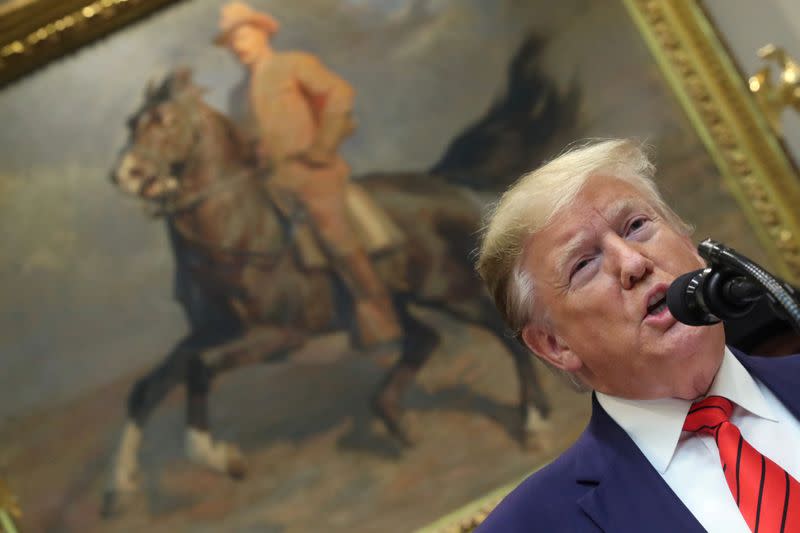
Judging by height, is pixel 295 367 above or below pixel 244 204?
below

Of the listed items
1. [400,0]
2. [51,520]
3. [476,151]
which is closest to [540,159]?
[476,151]

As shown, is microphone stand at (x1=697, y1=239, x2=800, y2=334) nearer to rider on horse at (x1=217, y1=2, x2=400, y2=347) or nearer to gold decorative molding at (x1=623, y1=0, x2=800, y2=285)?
rider on horse at (x1=217, y1=2, x2=400, y2=347)

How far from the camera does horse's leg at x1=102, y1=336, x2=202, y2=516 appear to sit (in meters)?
4.77

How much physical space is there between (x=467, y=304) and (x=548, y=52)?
1.71 m

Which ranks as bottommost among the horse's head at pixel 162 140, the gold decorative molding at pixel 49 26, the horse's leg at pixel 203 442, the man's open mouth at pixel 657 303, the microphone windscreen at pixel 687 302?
the horse's leg at pixel 203 442

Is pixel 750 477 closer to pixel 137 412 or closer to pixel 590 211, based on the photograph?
pixel 590 211

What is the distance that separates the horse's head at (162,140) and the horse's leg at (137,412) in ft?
2.79

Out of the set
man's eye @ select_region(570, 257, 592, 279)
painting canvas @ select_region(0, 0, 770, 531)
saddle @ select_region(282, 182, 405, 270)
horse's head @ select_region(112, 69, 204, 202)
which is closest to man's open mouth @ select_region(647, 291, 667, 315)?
man's eye @ select_region(570, 257, 592, 279)

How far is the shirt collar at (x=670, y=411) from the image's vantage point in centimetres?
205

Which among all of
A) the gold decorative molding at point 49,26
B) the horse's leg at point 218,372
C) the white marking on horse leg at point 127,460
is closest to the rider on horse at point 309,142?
the horse's leg at point 218,372

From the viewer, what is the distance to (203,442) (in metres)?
4.93

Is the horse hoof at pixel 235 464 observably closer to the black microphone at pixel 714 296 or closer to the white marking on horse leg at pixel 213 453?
the white marking on horse leg at pixel 213 453

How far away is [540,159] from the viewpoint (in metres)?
5.93

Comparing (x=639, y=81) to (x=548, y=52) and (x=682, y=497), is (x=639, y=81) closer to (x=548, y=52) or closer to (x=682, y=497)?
(x=548, y=52)
